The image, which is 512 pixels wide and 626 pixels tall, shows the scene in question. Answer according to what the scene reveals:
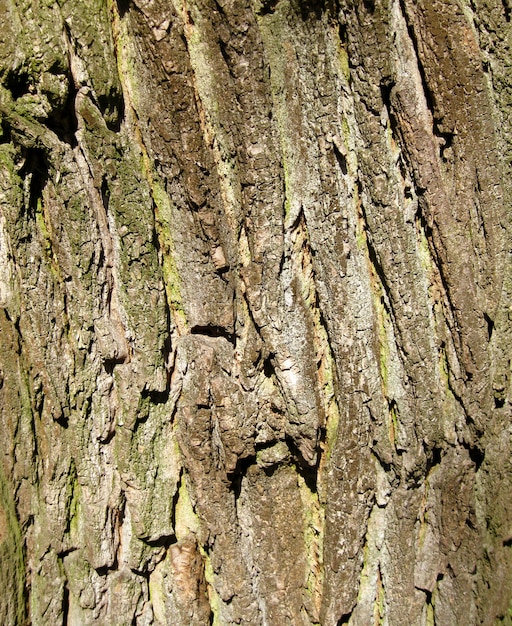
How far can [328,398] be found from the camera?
1640mm

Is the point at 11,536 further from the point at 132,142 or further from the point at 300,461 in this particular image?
the point at 132,142

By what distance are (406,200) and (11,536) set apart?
1.46 metres

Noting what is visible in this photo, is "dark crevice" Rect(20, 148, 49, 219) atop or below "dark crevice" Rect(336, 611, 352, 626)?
atop

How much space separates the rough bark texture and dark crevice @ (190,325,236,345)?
0.01 m

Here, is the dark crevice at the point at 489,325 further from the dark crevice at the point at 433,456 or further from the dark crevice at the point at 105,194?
the dark crevice at the point at 105,194

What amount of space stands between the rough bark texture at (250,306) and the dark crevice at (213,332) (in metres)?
0.01

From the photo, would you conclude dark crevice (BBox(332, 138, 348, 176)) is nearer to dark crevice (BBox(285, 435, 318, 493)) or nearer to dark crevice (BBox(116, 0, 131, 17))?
dark crevice (BBox(116, 0, 131, 17))

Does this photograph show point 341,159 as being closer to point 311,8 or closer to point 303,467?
point 311,8

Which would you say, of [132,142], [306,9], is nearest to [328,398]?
[132,142]

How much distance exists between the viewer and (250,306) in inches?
60.9

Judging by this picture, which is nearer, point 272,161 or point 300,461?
point 272,161

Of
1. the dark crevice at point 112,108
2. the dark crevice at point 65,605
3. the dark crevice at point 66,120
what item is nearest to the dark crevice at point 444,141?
the dark crevice at point 112,108

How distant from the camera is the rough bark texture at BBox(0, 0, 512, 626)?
1406 millimetres

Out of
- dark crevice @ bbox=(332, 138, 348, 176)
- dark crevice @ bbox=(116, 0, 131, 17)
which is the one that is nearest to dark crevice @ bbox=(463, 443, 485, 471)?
dark crevice @ bbox=(332, 138, 348, 176)
